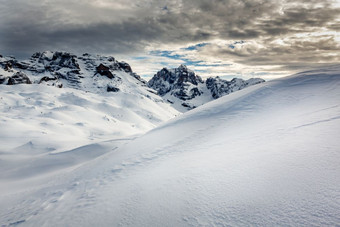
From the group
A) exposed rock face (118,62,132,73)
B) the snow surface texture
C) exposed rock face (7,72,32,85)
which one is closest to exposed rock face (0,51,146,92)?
exposed rock face (118,62,132,73)

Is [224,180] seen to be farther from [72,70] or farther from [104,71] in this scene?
[72,70]

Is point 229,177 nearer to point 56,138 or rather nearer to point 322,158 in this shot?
point 322,158

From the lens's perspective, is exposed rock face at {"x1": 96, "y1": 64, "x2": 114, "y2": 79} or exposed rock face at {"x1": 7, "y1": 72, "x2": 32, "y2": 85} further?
exposed rock face at {"x1": 96, "y1": 64, "x2": 114, "y2": 79}

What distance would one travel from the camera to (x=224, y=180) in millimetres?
2693

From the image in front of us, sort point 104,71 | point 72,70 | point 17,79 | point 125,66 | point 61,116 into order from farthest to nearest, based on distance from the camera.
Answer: point 125,66 → point 104,71 → point 72,70 → point 17,79 → point 61,116

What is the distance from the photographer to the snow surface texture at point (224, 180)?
6.63 feet

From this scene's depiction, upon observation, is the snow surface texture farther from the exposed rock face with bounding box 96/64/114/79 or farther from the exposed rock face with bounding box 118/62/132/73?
the exposed rock face with bounding box 118/62/132/73

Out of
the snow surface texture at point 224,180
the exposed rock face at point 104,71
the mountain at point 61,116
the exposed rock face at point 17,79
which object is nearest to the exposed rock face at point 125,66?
the exposed rock face at point 104,71

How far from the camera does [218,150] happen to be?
3.74m

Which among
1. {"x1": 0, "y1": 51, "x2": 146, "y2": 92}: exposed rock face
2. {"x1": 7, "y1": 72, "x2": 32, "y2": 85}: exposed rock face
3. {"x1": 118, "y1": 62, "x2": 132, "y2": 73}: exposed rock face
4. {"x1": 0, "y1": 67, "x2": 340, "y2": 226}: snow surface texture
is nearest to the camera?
{"x1": 0, "y1": 67, "x2": 340, "y2": 226}: snow surface texture

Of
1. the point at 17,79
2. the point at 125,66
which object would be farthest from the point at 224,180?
the point at 125,66

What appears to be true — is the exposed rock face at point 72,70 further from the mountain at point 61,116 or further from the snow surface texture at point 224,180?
the snow surface texture at point 224,180

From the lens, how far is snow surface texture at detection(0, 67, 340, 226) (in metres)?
2.02

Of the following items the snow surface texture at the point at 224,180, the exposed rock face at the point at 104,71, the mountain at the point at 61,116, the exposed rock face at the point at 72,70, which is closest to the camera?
the snow surface texture at the point at 224,180
